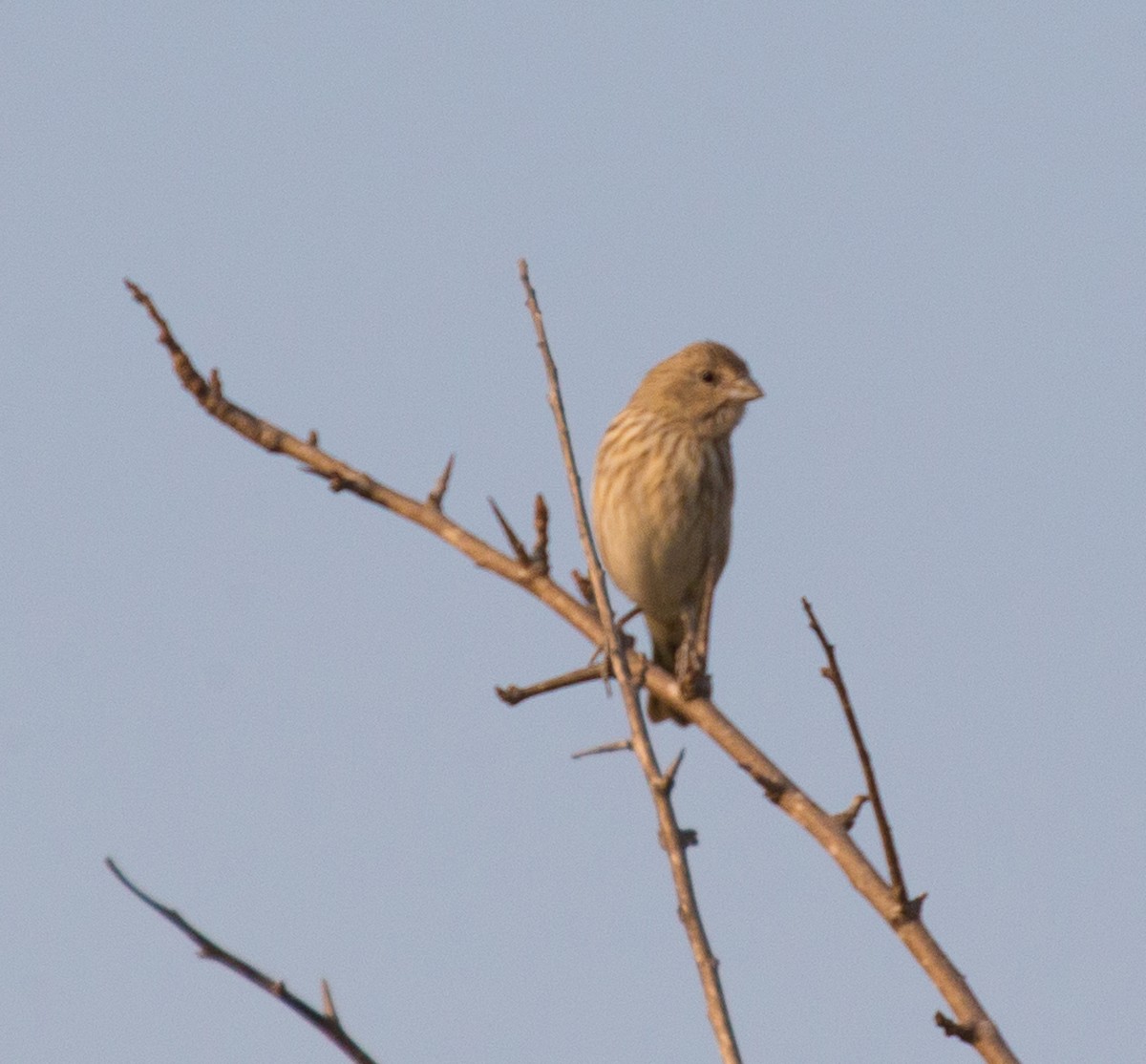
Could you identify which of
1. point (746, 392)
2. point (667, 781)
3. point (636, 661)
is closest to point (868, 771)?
point (667, 781)

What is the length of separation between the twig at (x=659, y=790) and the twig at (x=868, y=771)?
11.8 inches

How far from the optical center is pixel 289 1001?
2225mm

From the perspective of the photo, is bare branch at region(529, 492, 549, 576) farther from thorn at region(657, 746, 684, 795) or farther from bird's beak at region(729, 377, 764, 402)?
bird's beak at region(729, 377, 764, 402)

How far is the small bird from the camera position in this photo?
9.15 metres

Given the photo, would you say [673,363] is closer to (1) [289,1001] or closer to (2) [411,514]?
(2) [411,514]

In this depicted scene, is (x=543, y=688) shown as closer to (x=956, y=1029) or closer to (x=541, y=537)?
(x=541, y=537)

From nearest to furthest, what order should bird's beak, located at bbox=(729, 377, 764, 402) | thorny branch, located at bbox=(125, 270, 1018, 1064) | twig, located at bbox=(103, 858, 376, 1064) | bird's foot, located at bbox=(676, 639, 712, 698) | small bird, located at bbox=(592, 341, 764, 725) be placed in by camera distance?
twig, located at bbox=(103, 858, 376, 1064), thorny branch, located at bbox=(125, 270, 1018, 1064), bird's foot, located at bbox=(676, 639, 712, 698), small bird, located at bbox=(592, 341, 764, 725), bird's beak, located at bbox=(729, 377, 764, 402)

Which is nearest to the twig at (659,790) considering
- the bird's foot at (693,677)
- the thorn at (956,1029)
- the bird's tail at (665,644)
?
the thorn at (956,1029)

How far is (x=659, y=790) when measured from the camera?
2773 mm

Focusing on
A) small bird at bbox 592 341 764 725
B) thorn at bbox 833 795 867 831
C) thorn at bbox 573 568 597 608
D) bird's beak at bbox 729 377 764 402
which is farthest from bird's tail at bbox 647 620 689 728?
thorn at bbox 833 795 867 831

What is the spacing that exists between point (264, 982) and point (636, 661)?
8.19 ft

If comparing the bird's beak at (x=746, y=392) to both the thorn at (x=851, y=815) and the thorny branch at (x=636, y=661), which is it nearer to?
the thorny branch at (x=636, y=661)

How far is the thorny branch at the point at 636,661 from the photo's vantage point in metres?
2.96

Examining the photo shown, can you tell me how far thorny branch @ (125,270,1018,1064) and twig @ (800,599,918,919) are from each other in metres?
0.03
